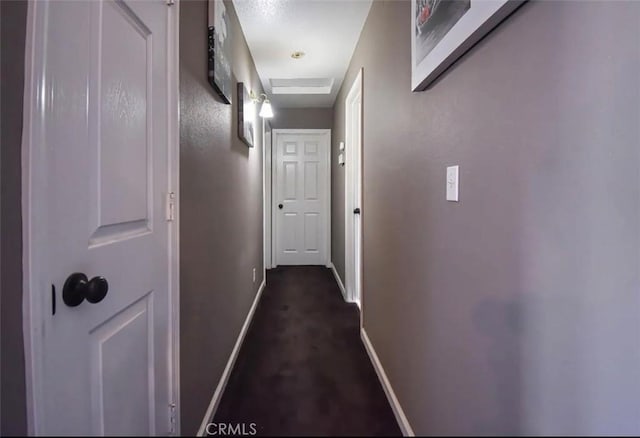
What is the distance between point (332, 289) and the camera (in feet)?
12.0

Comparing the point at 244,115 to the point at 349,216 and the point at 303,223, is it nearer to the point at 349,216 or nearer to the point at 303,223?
the point at 349,216

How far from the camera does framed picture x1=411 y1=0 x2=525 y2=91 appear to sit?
73 centimetres

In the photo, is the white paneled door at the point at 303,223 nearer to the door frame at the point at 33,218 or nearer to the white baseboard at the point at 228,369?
the white baseboard at the point at 228,369

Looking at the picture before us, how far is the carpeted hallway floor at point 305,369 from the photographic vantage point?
32 cm

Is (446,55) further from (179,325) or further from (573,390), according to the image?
(179,325)

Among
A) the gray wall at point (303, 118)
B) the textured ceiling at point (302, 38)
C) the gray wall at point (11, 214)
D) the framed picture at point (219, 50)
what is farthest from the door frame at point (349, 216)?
the gray wall at point (11, 214)

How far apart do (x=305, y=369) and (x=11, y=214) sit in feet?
2.44

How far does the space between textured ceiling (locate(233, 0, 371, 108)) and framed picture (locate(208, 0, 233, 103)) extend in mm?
496

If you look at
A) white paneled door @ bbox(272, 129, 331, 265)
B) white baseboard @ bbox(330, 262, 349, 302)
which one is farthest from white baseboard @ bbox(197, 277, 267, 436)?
white paneled door @ bbox(272, 129, 331, 265)

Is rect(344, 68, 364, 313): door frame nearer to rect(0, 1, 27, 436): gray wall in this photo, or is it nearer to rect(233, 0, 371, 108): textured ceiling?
rect(233, 0, 371, 108): textured ceiling

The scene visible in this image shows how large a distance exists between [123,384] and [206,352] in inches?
44.1

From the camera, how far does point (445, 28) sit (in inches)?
36.2

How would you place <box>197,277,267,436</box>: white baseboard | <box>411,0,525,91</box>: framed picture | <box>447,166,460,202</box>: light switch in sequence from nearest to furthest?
<box>411,0,525,91</box>: framed picture < <box>447,166,460,202</box>: light switch < <box>197,277,267,436</box>: white baseboard

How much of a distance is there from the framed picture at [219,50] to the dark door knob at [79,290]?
47.7 inches
